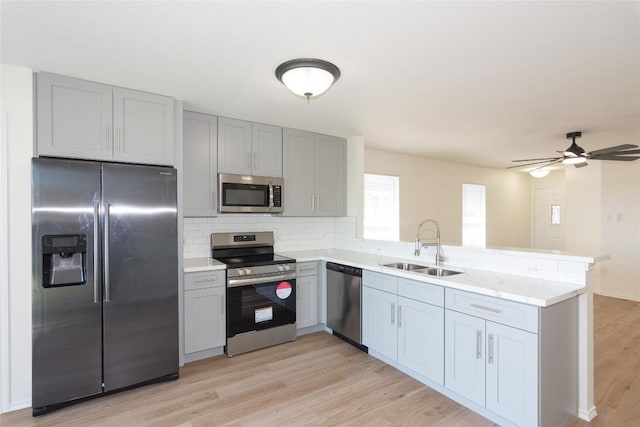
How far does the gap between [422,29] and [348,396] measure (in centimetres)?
260

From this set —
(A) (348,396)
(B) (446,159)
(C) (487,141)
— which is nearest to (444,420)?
(A) (348,396)

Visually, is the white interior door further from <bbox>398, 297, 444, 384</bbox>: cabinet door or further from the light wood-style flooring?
<bbox>398, 297, 444, 384</bbox>: cabinet door

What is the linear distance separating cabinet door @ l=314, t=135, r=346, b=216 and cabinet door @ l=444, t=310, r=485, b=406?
220cm

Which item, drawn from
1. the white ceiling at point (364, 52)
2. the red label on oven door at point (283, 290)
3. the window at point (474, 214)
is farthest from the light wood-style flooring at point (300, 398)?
the window at point (474, 214)

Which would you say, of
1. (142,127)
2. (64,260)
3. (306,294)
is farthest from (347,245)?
(64,260)

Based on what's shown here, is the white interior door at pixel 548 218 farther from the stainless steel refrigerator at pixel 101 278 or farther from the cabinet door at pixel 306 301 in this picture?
the stainless steel refrigerator at pixel 101 278

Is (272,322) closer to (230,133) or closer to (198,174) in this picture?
(198,174)

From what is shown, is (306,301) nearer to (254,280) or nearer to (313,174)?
(254,280)

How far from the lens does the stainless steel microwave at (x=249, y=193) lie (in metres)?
3.47

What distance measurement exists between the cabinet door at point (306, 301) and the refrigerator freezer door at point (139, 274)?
4.46 feet

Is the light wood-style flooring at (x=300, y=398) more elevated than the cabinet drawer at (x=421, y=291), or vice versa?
the cabinet drawer at (x=421, y=291)

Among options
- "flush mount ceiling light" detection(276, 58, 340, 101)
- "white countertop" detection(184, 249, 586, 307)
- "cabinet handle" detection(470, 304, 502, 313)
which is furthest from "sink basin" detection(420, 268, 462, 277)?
"flush mount ceiling light" detection(276, 58, 340, 101)

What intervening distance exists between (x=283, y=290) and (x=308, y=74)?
2.22m

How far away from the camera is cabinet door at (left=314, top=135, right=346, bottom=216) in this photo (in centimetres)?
424
